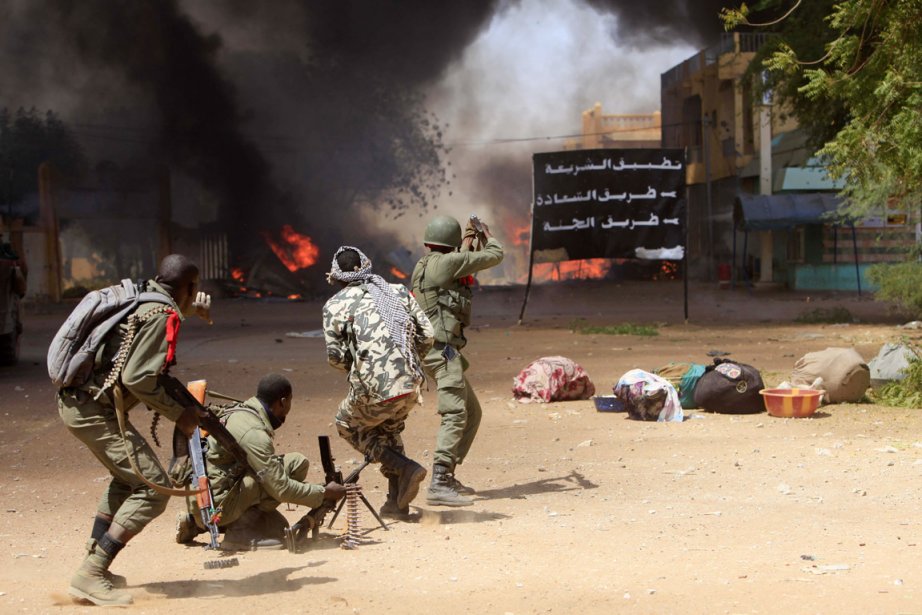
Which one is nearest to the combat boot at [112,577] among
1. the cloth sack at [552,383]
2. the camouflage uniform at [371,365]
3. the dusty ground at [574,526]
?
the dusty ground at [574,526]

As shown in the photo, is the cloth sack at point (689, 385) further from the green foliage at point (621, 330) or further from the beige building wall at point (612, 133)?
the beige building wall at point (612, 133)

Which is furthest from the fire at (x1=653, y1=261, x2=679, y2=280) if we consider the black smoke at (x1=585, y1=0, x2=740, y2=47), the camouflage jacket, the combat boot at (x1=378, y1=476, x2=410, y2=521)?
the camouflage jacket

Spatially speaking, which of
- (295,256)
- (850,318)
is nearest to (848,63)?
(850,318)

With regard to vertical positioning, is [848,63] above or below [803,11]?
below

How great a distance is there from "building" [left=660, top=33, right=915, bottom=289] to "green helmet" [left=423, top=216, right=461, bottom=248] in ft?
64.5

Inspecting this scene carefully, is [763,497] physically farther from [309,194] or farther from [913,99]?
[309,194]

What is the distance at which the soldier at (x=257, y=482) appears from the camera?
16.0 ft

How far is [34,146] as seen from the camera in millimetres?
33062

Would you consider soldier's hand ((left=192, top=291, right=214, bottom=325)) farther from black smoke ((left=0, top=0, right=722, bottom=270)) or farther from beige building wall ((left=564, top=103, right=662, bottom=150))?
beige building wall ((left=564, top=103, right=662, bottom=150))

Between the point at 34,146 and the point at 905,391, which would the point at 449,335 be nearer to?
the point at 905,391

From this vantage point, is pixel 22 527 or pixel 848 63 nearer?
pixel 22 527

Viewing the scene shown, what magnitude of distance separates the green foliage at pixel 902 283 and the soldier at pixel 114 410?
1480 centimetres

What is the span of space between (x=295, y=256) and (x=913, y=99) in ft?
84.5

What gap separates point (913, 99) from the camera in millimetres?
8867
